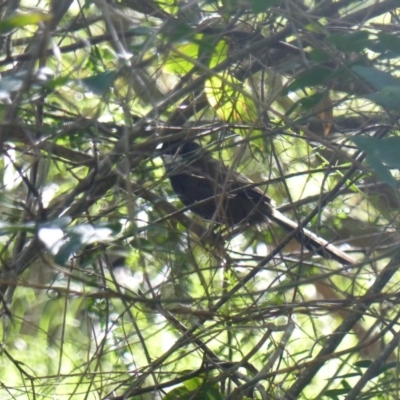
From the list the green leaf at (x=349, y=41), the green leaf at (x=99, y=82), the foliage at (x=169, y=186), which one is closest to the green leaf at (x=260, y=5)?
the foliage at (x=169, y=186)

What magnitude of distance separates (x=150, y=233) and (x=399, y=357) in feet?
3.87

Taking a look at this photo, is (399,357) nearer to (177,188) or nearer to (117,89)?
(117,89)

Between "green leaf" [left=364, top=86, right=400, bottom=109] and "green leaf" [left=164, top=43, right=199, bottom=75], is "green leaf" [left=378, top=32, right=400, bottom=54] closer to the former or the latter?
"green leaf" [left=364, top=86, right=400, bottom=109]

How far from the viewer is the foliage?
5.40ft

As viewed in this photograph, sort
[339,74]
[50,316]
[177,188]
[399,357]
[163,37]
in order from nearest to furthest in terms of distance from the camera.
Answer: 1. [163,37]
2. [339,74]
3. [399,357]
4. [50,316]
5. [177,188]

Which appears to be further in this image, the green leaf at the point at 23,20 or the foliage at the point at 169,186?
the foliage at the point at 169,186

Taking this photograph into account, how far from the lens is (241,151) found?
222cm

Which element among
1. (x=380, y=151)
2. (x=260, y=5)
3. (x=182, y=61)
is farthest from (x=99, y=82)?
(x=182, y=61)

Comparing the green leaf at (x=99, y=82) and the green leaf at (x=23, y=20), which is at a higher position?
the green leaf at (x=99, y=82)

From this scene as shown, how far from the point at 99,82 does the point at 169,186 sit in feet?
5.84

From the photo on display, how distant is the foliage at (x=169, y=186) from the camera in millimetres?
1646

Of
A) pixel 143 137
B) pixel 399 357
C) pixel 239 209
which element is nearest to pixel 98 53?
pixel 143 137

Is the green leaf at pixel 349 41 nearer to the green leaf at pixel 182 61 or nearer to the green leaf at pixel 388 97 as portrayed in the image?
the green leaf at pixel 388 97

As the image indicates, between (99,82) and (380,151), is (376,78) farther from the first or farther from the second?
(99,82)
